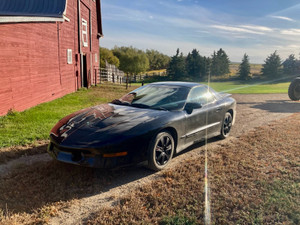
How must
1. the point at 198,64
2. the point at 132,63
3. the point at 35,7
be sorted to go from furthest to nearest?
the point at 132,63 < the point at 198,64 < the point at 35,7

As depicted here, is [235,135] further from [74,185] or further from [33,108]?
[33,108]

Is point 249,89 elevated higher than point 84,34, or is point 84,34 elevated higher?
point 84,34

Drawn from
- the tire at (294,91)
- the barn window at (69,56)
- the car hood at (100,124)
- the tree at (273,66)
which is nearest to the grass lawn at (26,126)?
the car hood at (100,124)

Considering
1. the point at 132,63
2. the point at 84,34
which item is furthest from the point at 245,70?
the point at 84,34

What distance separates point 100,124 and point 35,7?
7.50 m

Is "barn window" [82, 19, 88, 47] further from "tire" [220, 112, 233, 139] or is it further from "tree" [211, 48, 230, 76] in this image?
"tree" [211, 48, 230, 76]

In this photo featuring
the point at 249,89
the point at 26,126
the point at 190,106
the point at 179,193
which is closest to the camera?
the point at 179,193

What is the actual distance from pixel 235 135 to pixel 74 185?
14.7 feet

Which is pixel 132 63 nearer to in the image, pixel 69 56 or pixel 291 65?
pixel 291 65

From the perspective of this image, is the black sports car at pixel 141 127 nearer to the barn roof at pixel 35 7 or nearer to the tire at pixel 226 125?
the tire at pixel 226 125

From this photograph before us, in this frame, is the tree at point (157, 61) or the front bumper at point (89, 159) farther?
the tree at point (157, 61)

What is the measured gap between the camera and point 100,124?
3803 millimetres

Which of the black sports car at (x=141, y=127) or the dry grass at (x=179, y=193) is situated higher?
the black sports car at (x=141, y=127)

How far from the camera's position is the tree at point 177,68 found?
171 feet
